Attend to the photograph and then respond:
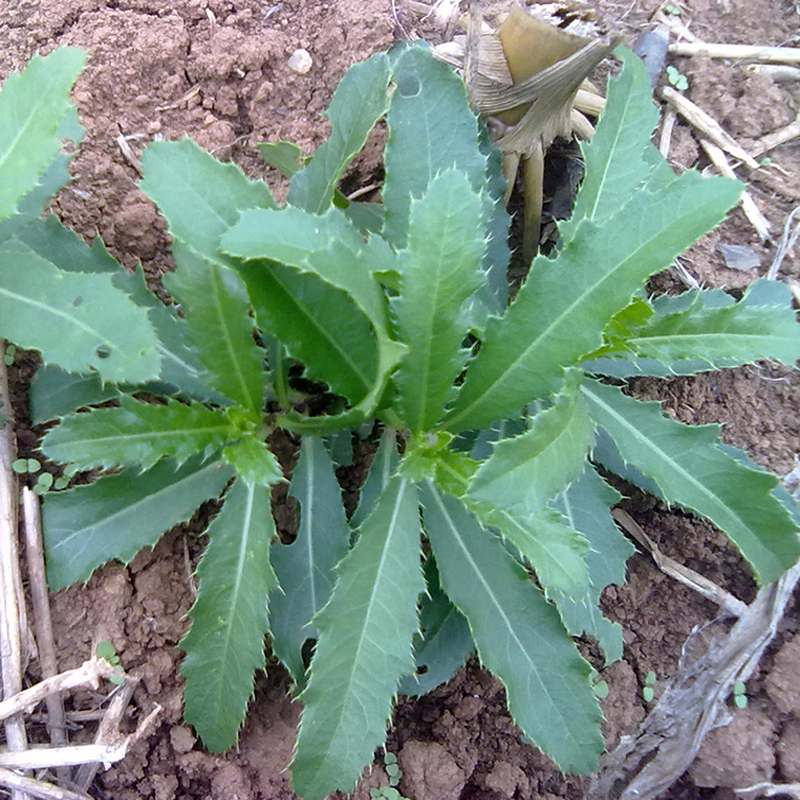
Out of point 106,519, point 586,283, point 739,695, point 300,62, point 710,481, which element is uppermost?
point 300,62

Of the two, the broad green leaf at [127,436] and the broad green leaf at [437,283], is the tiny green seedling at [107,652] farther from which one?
the broad green leaf at [437,283]

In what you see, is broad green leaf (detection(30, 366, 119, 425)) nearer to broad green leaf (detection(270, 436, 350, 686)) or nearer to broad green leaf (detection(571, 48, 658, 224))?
broad green leaf (detection(270, 436, 350, 686))

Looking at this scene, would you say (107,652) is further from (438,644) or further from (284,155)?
(284,155)

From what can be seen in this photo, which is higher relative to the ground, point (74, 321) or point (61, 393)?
point (74, 321)

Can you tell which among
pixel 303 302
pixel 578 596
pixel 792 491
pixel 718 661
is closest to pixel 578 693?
pixel 578 596

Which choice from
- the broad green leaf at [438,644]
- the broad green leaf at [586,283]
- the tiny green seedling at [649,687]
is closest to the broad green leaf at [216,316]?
the broad green leaf at [586,283]

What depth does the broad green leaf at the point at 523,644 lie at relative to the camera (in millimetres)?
1378

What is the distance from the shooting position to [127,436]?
53.4 inches

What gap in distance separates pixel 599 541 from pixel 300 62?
1272 mm

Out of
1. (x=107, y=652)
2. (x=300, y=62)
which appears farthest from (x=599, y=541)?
(x=300, y=62)

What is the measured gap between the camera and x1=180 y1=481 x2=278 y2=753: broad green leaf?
1.37 metres

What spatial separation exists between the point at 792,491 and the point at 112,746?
1.49 meters

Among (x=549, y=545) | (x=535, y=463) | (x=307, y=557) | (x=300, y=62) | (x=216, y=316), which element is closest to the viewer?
(x=535, y=463)

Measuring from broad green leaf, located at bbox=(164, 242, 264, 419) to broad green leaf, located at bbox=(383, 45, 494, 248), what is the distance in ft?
1.12
